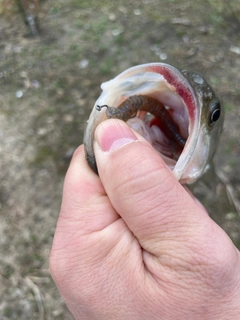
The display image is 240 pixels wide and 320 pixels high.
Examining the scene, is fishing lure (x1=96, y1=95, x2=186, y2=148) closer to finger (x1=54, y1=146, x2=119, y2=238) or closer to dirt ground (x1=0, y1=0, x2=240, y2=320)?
finger (x1=54, y1=146, x2=119, y2=238)

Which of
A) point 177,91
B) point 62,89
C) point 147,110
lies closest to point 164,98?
point 147,110

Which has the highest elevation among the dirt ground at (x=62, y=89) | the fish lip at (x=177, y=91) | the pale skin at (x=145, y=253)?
the fish lip at (x=177, y=91)

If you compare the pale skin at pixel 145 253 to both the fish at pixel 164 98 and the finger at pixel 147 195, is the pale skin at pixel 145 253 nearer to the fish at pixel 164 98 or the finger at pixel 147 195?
the finger at pixel 147 195

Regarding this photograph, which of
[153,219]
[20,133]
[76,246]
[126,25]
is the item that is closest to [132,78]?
[153,219]

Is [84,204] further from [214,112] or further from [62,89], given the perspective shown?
[62,89]

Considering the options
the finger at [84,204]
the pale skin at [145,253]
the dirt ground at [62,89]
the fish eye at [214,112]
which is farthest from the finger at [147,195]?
the dirt ground at [62,89]

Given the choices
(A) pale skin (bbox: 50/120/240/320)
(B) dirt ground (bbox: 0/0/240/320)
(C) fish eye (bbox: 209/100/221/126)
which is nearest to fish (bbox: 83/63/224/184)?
(C) fish eye (bbox: 209/100/221/126)
